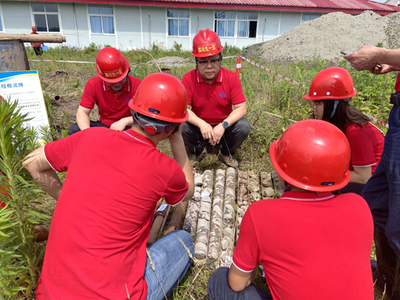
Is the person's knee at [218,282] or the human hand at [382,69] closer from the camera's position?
the person's knee at [218,282]

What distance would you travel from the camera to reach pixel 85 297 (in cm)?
148

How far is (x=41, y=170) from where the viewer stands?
6.66 feet

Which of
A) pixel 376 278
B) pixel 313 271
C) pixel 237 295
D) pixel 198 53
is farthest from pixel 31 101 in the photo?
pixel 376 278

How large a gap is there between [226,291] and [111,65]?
3.19 metres

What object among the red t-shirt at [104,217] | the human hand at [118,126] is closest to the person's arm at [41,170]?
the red t-shirt at [104,217]

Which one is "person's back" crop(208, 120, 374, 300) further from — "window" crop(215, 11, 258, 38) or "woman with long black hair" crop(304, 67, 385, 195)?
"window" crop(215, 11, 258, 38)

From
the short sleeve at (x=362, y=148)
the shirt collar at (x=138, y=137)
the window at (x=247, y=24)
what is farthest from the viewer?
the window at (x=247, y=24)

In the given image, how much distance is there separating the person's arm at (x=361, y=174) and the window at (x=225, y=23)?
64.6 feet

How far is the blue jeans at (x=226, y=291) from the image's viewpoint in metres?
1.69

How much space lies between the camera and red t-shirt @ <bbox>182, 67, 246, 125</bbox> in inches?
159

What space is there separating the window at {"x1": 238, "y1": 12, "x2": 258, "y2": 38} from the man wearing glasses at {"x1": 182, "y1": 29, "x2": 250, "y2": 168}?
1827 centimetres

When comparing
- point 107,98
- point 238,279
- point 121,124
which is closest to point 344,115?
point 238,279

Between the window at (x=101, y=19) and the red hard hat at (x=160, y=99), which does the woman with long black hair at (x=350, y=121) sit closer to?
the red hard hat at (x=160, y=99)

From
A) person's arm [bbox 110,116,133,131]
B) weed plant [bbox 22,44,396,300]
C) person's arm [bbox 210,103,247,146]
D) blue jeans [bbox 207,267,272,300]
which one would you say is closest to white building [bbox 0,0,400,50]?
weed plant [bbox 22,44,396,300]
